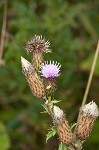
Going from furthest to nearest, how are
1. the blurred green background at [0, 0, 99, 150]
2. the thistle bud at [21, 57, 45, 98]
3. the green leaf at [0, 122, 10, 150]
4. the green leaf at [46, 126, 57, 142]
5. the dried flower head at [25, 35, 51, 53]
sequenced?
the blurred green background at [0, 0, 99, 150], the green leaf at [0, 122, 10, 150], the dried flower head at [25, 35, 51, 53], the thistle bud at [21, 57, 45, 98], the green leaf at [46, 126, 57, 142]

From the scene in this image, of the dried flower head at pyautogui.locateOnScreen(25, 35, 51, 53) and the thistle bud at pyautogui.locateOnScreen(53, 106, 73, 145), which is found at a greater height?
the dried flower head at pyautogui.locateOnScreen(25, 35, 51, 53)

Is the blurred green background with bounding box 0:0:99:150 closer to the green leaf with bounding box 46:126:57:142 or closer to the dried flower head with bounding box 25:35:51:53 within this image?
the dried flower head with bounding box 25:35:51:53

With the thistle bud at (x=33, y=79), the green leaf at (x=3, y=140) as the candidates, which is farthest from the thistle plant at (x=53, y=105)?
the green leaf at (x=3, y=140)

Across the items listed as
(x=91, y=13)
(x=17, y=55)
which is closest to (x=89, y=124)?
(x=17, y=55)

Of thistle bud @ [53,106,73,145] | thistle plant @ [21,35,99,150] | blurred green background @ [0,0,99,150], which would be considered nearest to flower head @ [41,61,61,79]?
thistle plant @ [21,35,99,150]

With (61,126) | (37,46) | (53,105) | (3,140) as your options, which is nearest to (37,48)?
(37,46)

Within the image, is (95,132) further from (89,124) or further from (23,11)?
(89,124)

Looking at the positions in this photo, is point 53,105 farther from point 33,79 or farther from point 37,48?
point 37,48
